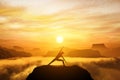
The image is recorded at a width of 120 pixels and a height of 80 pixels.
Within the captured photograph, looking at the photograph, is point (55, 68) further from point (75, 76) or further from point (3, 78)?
point (3, 78)

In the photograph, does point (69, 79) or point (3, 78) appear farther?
point (3, 78)

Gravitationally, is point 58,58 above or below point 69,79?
above

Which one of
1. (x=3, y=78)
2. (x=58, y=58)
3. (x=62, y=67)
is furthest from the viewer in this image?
(x=3, y=78)

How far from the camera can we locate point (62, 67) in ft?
117

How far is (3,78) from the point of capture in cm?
18862

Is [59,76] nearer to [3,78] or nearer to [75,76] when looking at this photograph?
[75,76]

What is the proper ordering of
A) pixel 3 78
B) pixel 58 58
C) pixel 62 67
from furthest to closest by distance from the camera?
1. pixel 3 78
2. pixel 58 58
3. pixel 62 67

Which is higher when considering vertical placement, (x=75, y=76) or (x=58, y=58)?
(x=58, y=58)

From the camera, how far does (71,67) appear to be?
35.7m

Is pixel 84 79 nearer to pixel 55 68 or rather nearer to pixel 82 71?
pixel 82 71

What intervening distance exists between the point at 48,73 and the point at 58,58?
419 centimetres

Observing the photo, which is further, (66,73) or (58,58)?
(58,58)

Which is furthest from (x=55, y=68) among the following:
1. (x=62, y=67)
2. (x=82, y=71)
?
(x=82, y=71)

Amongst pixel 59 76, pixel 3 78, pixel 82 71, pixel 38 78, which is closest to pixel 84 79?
pixel 82 71
